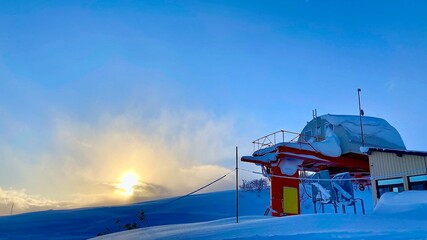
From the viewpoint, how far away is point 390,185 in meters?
16.2

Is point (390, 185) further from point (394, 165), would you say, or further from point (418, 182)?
point (418, 182)

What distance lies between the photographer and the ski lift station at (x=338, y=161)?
15.1 metres

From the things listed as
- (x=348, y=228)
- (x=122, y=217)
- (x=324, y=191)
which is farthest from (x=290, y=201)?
(x=122, y=217)

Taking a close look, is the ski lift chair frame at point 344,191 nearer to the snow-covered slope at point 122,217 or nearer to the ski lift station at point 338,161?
the ski lift station at point 338,161

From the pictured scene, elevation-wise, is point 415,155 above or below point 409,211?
above

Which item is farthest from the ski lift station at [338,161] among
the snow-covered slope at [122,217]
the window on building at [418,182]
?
the snow-covered slope at [122,217]

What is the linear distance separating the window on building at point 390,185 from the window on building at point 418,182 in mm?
418

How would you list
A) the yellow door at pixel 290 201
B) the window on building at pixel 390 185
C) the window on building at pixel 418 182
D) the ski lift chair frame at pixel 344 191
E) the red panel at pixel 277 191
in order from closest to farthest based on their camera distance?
the ski lift chair frame at pixel 344 191
the window on building at pixel 418 182
the window on building at pixel 390 185
the red panel at pixel 277 191
the yellow door at pixel 290 201

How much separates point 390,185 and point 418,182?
1.37 m

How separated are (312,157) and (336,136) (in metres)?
2.98

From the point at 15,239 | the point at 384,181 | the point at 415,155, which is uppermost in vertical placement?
the point at 415,155

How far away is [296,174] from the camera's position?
74.2 ft

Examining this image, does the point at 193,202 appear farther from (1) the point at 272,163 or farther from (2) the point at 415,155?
(2) the point at 415,155

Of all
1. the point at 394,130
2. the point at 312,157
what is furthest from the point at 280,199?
the point at 394,130
